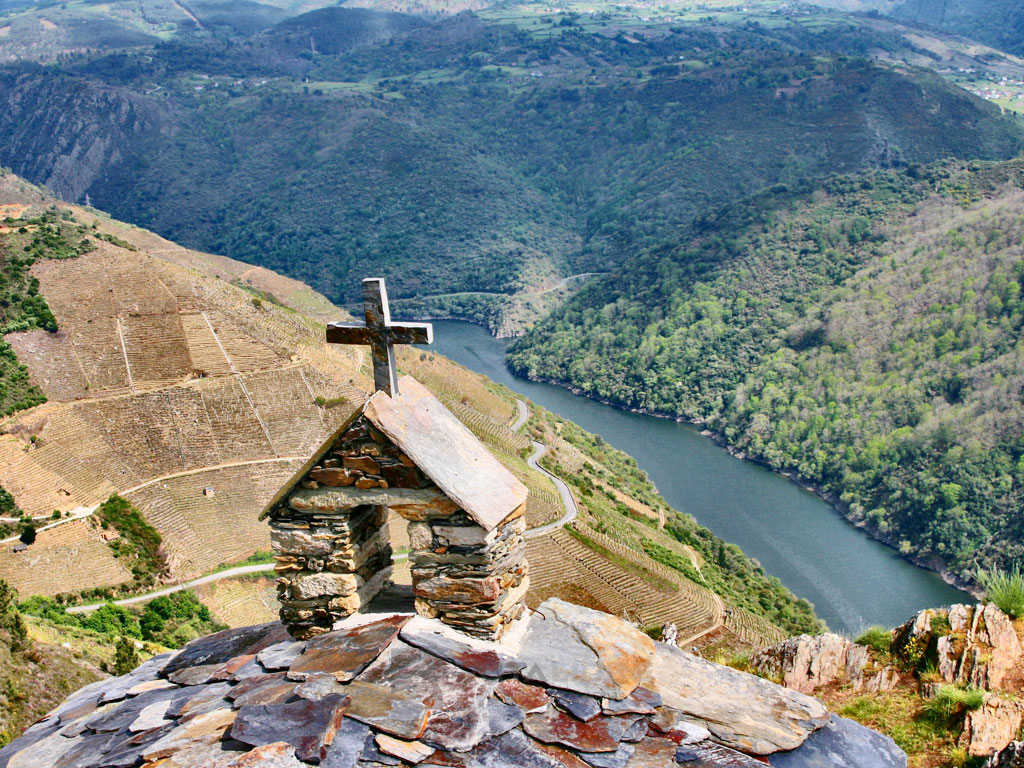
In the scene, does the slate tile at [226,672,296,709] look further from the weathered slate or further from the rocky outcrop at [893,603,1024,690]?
the rocky outcrop at [893,603,1024,690]

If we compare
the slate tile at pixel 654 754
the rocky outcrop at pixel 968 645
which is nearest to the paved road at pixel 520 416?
the rocky outcrop at pixel 968 645

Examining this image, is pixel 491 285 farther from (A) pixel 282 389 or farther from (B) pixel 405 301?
(A) pixel 282 389

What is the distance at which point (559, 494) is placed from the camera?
52.7 meters

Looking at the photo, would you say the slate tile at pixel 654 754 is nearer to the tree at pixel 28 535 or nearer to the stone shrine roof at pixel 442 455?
the stone shrine roof at pixel 442 455

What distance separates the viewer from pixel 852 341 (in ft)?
265

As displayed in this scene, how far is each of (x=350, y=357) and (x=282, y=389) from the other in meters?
8.88

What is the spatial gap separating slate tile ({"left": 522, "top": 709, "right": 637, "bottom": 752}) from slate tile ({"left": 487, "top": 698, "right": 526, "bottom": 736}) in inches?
2.1

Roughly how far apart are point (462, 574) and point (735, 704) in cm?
191

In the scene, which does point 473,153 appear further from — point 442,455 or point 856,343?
point 442,455

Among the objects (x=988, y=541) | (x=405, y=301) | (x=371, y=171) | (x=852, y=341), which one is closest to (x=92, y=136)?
(x=371, y=171)

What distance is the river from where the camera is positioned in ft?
171

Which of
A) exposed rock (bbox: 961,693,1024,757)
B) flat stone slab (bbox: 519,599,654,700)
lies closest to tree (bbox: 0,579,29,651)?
flat stone slab (bbox: 519,599,654,700)

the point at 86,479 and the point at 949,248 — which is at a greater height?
the point at 949,248

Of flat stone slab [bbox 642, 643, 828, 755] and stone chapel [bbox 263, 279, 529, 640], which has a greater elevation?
stone chapel [bbox 263, 279, 529, 640]
